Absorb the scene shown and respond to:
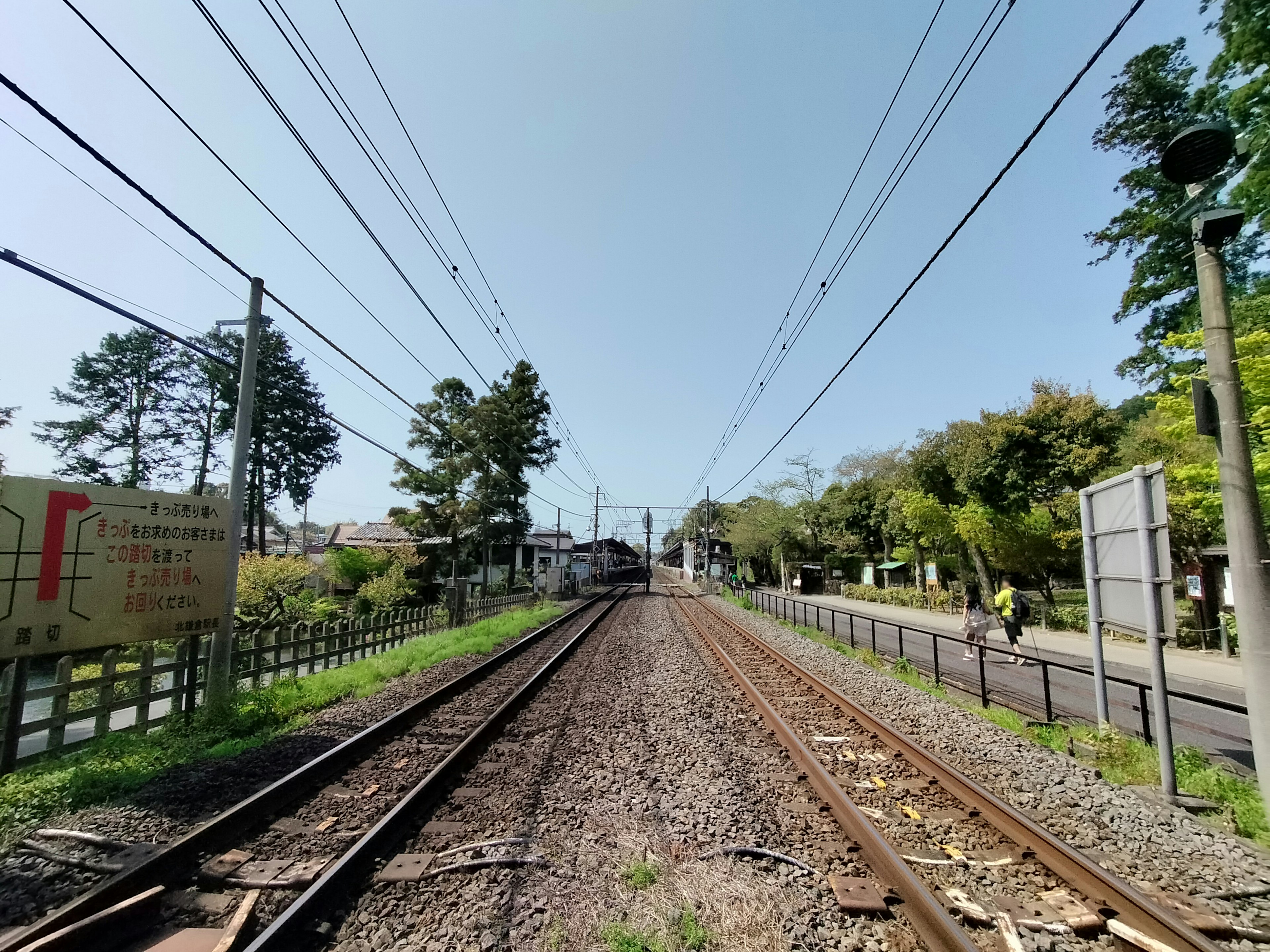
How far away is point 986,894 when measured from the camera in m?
3.75

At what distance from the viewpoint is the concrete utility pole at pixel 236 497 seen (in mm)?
8180

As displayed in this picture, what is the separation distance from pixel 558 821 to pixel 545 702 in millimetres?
4415

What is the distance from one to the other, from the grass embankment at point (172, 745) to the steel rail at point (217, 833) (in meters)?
1.35

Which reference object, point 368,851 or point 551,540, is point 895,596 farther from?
point 551,540

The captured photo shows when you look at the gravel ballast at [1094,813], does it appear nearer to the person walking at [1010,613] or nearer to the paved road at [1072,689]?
the paved road at [1072,689]

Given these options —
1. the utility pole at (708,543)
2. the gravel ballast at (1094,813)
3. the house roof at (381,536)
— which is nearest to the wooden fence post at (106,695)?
the gravel ballast at (1094,813)

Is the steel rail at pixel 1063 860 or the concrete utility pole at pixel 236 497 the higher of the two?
the concrete utility pole at pixel 236 497

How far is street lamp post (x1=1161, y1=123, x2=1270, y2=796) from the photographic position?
15.0ft

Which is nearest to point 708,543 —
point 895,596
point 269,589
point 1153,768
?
point 895,596

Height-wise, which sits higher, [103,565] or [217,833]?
[103,565]

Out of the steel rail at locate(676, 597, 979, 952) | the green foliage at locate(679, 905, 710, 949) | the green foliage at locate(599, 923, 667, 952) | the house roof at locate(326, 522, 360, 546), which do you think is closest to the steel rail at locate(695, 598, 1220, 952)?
the steel rail at locate(676, 597, 979, 952)

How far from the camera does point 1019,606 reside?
42.2ft

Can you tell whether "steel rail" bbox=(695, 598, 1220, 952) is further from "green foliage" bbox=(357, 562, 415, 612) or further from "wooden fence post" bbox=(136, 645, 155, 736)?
"green foliage" bbox=(357, 562, 415, 612)

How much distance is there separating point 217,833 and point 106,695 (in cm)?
390
